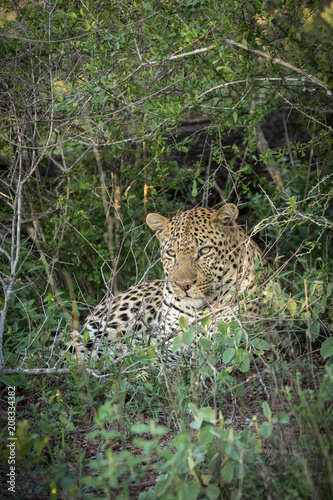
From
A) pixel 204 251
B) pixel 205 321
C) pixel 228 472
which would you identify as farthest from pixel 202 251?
pixel 228 472

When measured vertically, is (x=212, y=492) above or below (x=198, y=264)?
above

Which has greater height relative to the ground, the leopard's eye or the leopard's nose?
the leopard's eye

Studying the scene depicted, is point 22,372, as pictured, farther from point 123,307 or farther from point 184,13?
point 184,13

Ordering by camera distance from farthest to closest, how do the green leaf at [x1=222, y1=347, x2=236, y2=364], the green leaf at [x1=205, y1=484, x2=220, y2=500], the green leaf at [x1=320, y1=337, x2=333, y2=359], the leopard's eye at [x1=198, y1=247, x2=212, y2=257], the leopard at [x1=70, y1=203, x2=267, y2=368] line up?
the leopard's eye at [x1=198, y1=247, x2=212, y2=257] → the leopard at [x1=70, y1=203, x2=267, y2=368] → the green leaf at [x1=320, y1=337, x2=333, y2=359] → the green leaf at [x1=222, y1=347, x2=236, y2=364] → the green leaf at [x1=205, y1=484, x2=220, y2=500]

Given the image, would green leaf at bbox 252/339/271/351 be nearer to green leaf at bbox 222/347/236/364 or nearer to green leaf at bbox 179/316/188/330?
green leaf at bbox 222/347/236/364

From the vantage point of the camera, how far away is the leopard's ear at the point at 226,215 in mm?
5016

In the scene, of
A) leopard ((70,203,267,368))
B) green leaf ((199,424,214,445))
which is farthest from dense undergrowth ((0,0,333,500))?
leopard ((70,203,267,368))

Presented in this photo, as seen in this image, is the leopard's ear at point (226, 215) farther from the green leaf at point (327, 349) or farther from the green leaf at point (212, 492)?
the green leaf at point (212, 492)

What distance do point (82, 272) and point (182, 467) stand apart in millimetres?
4229

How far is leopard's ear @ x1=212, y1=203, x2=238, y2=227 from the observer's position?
5016 millimetres

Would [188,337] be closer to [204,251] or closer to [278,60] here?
[204,251]

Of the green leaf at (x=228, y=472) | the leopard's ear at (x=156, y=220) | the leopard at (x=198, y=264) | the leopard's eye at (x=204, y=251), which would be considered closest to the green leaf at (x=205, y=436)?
the green leaf at (x=228, y=472)

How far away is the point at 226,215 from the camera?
5.15 m

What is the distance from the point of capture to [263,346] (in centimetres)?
343
